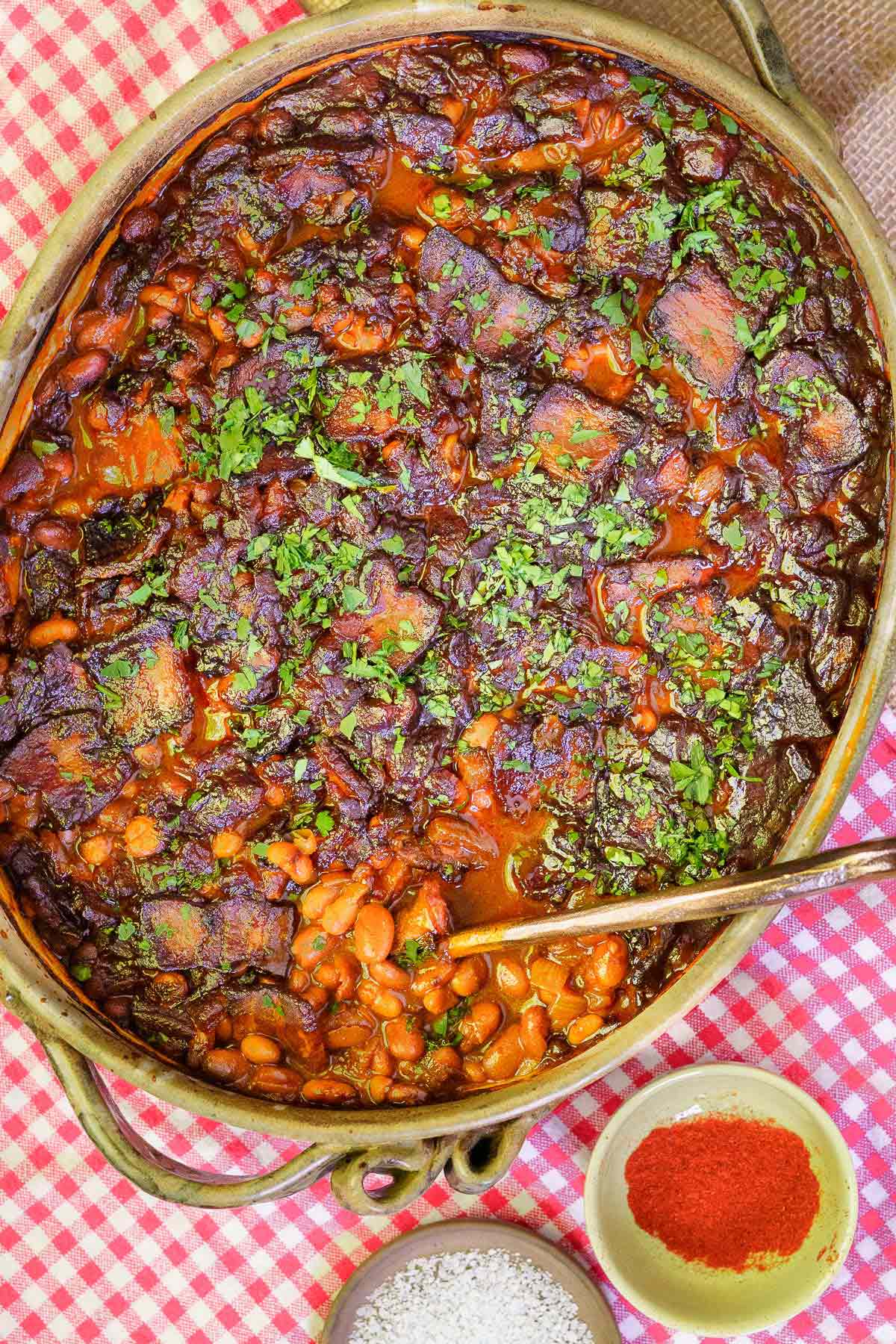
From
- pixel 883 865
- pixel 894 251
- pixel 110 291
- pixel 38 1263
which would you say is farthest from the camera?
pixel 38 1263

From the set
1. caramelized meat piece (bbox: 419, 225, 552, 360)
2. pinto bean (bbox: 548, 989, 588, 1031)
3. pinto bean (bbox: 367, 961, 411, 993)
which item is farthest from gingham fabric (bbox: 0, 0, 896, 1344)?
caramelized meat piece (bbox: 419, 225, 552, 360)

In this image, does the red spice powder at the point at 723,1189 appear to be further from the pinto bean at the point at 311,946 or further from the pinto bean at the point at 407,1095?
the pinto bean at the point at 311,946

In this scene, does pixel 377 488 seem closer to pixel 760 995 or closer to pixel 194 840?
pixel 194 840

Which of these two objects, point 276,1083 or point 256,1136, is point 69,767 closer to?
point 276,1083

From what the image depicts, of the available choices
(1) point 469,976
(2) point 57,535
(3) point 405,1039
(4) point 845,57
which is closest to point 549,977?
(1) point 469,976

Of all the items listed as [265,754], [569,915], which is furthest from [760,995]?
[265,754]

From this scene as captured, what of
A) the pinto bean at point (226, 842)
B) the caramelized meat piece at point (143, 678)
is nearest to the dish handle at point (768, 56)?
the caramelized meat piece at point (143, 678)

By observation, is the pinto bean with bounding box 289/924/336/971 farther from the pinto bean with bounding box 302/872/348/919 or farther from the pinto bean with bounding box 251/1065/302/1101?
the pinto bean with bounding box 251/1065/302/1101
